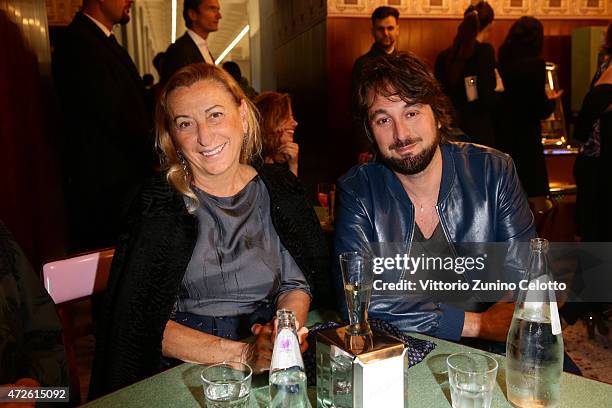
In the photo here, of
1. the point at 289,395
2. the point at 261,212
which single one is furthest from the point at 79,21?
the point at 289,395

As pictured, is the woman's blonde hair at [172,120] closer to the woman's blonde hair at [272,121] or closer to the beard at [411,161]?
the beard at [411,161]

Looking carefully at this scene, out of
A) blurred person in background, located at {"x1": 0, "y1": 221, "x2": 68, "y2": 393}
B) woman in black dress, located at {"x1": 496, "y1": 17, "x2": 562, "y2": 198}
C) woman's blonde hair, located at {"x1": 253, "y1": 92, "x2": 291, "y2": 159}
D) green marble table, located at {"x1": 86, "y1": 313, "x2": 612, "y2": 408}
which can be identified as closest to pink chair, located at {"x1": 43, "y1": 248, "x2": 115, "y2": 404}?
blurred person in background, located at {"x1": 0, "y1": 221, "x2": 68, "y2": 393}

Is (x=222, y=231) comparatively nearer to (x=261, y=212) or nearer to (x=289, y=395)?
(x=261, y=212)

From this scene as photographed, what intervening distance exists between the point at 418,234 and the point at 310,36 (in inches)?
221

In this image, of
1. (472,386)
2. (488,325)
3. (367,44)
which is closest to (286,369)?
Answer: (472,386)

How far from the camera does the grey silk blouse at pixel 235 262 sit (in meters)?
1.75

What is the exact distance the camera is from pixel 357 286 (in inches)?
41.6

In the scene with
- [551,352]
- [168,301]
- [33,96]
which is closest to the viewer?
[551,352]

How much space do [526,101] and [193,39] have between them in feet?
7.90

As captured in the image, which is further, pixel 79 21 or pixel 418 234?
pixel 79 21

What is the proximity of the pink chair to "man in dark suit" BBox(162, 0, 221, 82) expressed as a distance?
2.00 m

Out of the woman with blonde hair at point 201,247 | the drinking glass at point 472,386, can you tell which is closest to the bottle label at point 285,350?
the drinking glass at point 472,386

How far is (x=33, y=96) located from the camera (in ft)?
11.7

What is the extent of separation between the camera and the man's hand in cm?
154
